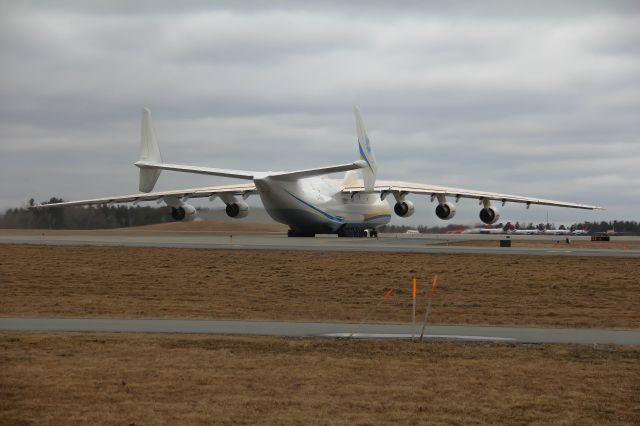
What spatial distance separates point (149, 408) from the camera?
973cm

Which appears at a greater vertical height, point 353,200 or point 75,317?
point 353,200

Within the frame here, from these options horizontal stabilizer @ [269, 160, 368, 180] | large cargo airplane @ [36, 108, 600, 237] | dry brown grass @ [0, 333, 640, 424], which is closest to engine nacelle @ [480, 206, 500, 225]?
large cargo airplane @ [36, 108, 600, 237]

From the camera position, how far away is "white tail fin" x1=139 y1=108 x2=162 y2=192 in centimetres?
4797

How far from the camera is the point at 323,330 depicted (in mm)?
16391

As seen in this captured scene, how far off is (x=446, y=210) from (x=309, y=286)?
3220cm

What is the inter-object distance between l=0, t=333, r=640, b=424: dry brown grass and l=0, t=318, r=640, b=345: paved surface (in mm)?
891

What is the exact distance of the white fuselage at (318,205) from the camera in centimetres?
5062

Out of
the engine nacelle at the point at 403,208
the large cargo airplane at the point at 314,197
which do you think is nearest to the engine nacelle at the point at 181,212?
the large cargo airplane at the point at 314,197

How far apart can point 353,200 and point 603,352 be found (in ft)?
148

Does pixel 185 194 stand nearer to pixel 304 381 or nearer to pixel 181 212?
pixel 181 212

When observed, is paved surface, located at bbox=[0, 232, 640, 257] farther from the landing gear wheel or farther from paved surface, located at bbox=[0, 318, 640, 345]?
paved surface, located at bbox=[0, 318, 640, 345]

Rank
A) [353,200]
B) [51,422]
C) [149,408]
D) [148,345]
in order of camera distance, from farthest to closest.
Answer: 1. [353,200]
2. [148,345]
3. [149,408]
4. [51,422]

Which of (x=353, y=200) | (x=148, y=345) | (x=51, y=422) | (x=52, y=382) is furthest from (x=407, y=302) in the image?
(x=353, y=200)

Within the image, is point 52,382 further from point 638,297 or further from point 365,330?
point 638,297
